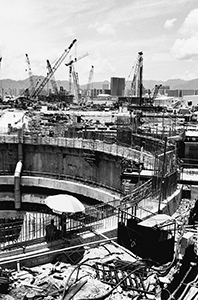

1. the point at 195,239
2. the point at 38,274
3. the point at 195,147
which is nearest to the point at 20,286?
the point at 38,274

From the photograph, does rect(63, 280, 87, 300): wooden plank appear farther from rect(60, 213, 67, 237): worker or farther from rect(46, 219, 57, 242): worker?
rect(60, 213, 67, 237): worker

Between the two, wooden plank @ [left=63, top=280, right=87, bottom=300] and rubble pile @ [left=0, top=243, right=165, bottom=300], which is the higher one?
wooden plank @ [left=63, top=280, right=87, bottom=300]

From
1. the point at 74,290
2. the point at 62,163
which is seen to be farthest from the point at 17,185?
the point at 74,290

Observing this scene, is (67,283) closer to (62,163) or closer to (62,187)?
(62,187)

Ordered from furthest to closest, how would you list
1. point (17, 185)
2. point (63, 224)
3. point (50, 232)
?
point (17, 185)
point (63, 224)
point (50, 232)

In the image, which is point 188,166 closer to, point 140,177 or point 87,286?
point 140,177

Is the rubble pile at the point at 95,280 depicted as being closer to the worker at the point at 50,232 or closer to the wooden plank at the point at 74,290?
the wooden plank at the point at 74,290

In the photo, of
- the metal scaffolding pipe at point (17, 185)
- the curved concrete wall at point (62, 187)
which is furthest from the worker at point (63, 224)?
the metal scaffolding pipe at point (17, 185)

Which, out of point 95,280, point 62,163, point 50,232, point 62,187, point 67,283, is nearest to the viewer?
point 67,283

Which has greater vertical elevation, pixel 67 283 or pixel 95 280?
pixel 67 283

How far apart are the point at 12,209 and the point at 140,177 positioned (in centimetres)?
1970

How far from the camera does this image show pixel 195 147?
35781mm

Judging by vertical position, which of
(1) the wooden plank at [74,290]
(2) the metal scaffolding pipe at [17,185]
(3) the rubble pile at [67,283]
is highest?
(1) the wooden plank at [74,290]

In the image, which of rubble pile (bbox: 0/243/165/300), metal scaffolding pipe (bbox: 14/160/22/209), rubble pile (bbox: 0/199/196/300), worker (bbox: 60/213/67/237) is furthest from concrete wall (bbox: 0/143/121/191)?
rubble pile (bbox: 0/199/196/300)
